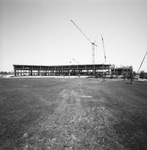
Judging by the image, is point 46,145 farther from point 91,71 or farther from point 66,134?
point 91,71

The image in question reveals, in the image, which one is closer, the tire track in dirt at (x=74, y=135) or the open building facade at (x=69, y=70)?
the tire track in dirt at (x=74, y=135)

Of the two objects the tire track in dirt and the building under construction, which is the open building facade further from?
the tire track in dirt

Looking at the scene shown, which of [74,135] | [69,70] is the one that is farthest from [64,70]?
[74,135]

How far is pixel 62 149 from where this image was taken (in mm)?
2152

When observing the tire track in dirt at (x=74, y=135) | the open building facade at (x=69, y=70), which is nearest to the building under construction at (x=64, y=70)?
the open building facade at (x=69, y=70)

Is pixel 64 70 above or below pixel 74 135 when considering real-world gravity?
above

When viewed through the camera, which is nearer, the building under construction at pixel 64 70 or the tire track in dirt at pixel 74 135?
the tire track in dirt at pixel 74 135

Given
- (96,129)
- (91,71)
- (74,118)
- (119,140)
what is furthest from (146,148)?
(91,71)

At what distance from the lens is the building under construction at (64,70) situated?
68.1 meters

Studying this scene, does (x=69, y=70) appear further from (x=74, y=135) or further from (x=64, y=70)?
(x=74, y=135)

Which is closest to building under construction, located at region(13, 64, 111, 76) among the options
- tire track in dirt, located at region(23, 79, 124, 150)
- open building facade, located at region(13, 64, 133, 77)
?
open building facade, located at region(13, 64, 133, 77)

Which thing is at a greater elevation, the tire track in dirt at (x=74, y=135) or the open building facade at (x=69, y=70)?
the open building facade at (x=69, y=70)

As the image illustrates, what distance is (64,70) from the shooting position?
73.4m

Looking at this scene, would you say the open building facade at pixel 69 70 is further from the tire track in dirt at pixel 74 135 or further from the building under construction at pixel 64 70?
the tire track in dirt at pixel 74 135
